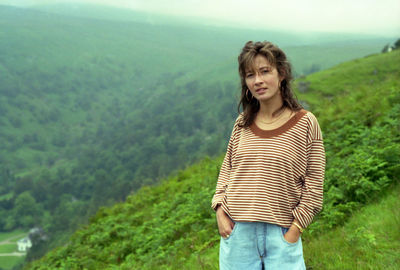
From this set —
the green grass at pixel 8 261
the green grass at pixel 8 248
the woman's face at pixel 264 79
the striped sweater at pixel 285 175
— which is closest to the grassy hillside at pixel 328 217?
the striped sweater at pixel 285 175

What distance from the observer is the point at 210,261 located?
4.45m

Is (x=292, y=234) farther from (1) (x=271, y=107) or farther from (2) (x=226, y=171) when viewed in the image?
(1) (x=271, y=107)

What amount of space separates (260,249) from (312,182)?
55 cm

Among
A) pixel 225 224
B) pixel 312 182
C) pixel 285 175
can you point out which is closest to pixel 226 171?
pixel 225 224

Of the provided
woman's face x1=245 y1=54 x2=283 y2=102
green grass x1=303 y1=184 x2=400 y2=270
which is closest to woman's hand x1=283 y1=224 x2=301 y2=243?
woman's face x1=245 y1=54 x2=283 y2=102

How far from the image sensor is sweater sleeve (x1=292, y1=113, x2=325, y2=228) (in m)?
2.09

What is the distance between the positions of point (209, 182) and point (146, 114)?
140 meters

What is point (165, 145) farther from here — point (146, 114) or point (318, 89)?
point (318, 89)

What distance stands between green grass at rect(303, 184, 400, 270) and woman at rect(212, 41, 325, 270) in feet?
4.47

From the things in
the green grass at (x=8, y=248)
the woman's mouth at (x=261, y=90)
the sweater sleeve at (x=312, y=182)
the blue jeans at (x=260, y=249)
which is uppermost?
the woman's mouth at (x=261, y=90)

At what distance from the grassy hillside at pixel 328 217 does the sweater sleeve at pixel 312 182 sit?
1425 mm

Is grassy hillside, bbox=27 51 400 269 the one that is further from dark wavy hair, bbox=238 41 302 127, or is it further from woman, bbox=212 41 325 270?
dark wavy hair, bbox=238 41 302 127

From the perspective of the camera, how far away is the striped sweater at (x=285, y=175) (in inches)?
83.2

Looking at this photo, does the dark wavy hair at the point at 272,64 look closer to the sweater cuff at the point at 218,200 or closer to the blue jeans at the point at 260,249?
the sweater cuff at the point at 218,200
